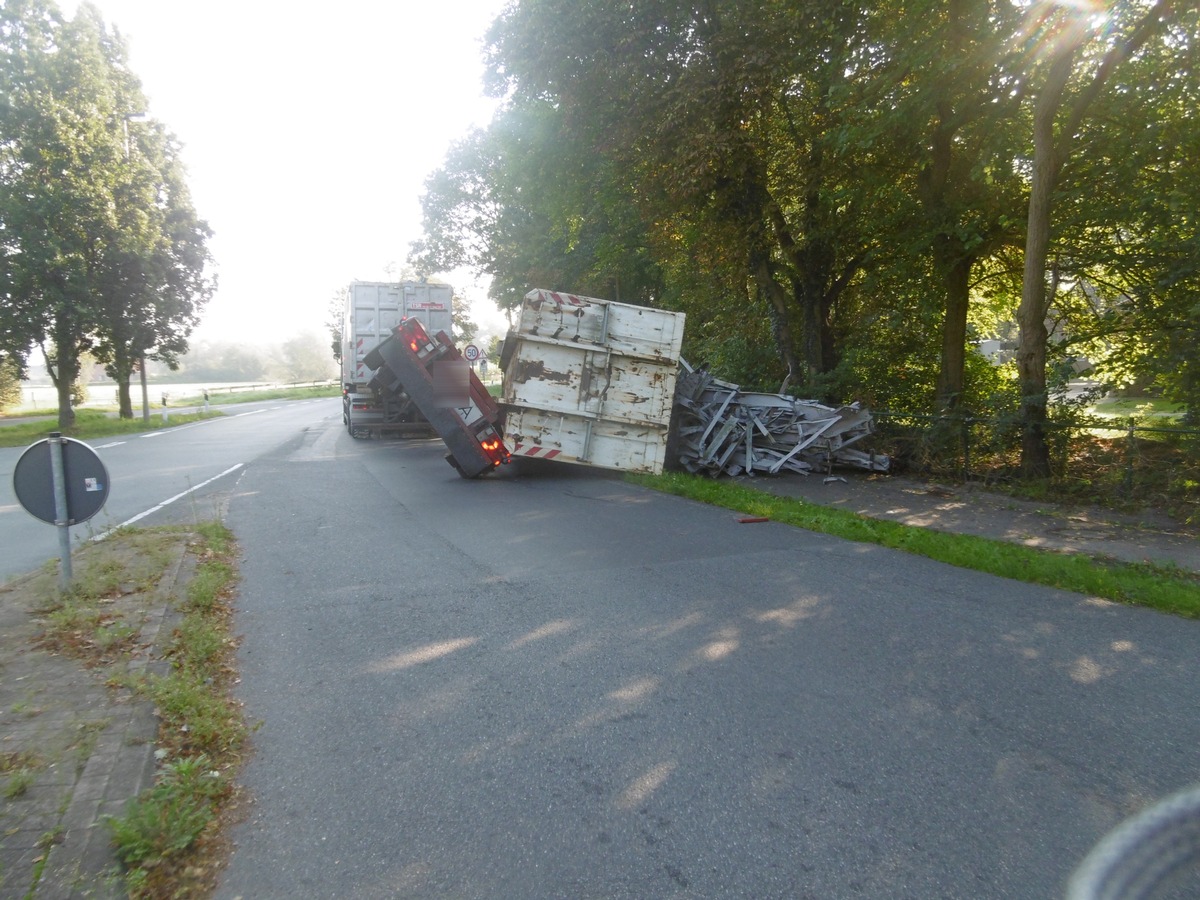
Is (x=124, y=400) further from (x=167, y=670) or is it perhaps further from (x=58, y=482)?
(x=167, y=670)

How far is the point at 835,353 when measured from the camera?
1842 cm

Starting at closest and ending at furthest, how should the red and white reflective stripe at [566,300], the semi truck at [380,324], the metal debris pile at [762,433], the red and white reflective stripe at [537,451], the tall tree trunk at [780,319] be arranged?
the red and white reflective stripe at [566,300]
the red and white reflective stripe at [537,451]
the metal debris pile at [762,433]
the tall tree trunk at [780,319]
the semi truck at [380,324]

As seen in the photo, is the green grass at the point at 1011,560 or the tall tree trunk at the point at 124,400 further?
the tall tree trunk at the point at 124,400

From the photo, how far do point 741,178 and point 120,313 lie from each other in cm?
2270

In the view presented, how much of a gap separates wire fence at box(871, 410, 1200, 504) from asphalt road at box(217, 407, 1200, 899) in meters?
4.72

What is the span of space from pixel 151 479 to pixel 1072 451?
1500 centimetres

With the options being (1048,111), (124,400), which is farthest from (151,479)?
(124,400)

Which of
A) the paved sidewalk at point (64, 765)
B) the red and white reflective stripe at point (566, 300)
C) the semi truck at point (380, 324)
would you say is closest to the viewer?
the paved sidewalk at point (64, 765)

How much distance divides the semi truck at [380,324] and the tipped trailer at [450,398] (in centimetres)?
688

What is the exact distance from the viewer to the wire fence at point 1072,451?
31.6 ft

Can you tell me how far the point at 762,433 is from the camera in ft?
44.3

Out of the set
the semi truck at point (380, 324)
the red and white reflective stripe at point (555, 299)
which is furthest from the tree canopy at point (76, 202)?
the red and white reflective stripe at point (555, 299)

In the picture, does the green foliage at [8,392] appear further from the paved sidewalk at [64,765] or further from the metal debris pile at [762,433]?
the paved sidewalk at [64,765]

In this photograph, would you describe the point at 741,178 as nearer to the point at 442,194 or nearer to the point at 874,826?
the point at 874,826
